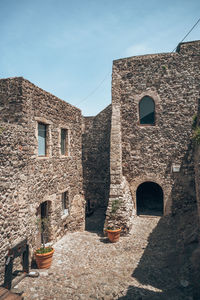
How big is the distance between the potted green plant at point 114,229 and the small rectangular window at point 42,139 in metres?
3.82

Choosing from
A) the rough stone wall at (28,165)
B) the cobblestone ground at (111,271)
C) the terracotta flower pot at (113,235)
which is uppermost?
the rough stone wall at (28,165)

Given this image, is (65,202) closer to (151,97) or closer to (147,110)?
(147,110)

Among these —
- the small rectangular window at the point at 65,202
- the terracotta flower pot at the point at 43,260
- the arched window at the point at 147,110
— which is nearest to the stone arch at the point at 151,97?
the arched window at the point at 147,110

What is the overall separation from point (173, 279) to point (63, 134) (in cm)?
712

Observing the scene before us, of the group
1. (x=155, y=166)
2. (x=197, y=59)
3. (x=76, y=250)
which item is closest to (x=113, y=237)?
(x=76, y=250)

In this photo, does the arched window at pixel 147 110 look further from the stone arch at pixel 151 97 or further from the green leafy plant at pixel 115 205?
the green leafy plant at pixel 115 205

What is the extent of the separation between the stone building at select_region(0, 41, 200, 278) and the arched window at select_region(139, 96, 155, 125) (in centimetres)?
6

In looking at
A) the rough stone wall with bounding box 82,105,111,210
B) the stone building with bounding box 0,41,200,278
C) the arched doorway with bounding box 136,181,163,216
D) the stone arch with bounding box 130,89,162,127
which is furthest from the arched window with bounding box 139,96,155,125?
the arched doorway with bounding box 136,181,163,216

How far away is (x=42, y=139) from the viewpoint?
795cm

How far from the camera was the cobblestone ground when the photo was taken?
538cm

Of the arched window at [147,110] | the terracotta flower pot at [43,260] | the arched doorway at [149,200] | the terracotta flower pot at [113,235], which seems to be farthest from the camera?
the arched doorway at [149,200]

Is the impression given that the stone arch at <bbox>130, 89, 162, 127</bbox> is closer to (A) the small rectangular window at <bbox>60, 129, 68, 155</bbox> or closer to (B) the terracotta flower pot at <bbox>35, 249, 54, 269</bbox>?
(A) the small rectangular window at <bbox>60, 129, 68, 155</bbox>

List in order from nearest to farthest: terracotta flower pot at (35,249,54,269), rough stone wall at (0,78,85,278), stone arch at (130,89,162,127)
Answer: rough stone wall at (0,78,85,278) < terracotta flower pot at (35,249,54,269) < stone arch at (130,89,162,127)

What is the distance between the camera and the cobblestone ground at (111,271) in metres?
5.38
